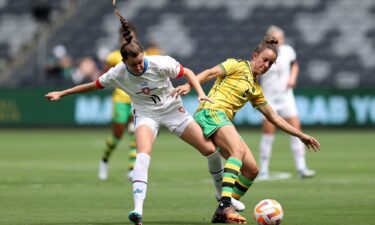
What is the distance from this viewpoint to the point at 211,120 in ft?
35.2

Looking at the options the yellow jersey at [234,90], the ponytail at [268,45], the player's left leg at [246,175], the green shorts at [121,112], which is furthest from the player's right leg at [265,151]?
the ponytail at [268,45]

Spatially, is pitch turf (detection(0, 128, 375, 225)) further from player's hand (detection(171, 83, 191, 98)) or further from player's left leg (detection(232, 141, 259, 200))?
player's hand (detection(171, 83, 191, 98))

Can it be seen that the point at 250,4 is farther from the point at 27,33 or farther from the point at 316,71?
the point at 27,33

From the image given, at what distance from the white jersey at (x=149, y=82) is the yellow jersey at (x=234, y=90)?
0.46m

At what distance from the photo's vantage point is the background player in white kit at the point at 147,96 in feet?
32.7

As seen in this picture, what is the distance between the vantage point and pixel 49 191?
1423cm

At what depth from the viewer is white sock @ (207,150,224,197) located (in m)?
11.0

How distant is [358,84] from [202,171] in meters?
13.4

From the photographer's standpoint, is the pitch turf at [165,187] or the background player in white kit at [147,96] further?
the pitch turf at [165,187]

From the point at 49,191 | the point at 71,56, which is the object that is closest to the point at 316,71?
the point at 71,56

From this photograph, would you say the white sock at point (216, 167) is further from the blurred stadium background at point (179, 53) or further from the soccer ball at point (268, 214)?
the blurred stadium background at point (179, 53)

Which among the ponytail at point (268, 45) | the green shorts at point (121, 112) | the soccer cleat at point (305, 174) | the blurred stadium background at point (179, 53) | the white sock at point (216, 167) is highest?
the blurred stadium background at point (179, 53)

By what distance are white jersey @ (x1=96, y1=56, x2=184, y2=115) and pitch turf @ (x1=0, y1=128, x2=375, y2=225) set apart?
123cm

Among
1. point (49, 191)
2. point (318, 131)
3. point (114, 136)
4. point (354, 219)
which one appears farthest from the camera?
point (318, 131)
